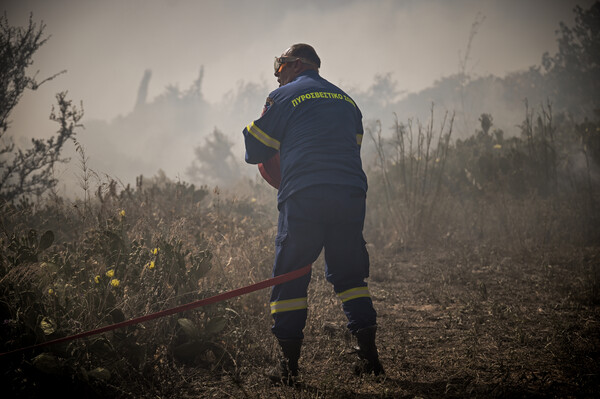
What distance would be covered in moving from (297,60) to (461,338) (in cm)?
251

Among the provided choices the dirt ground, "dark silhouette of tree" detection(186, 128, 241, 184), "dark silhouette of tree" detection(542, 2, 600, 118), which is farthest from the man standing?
"dark silhouette of tree" detection(186, 128, 241, 184)

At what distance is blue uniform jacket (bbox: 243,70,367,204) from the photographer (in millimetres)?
2008

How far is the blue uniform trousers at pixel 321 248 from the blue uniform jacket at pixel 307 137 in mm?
85

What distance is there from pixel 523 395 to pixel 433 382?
45 centimetres

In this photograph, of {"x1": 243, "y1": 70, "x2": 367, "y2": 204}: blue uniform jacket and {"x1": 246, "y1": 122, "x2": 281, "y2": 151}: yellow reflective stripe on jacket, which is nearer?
{"x1": 243, "y1": 70, "x2": 367, "y2": 204}: blue uniform jacket

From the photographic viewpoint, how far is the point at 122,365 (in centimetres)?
188

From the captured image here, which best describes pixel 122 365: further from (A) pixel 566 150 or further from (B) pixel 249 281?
(A) pixel 566 150

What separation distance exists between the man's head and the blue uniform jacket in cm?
25

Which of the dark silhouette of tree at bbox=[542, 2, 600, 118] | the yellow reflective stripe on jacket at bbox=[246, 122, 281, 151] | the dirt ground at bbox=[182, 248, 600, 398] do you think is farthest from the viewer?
the dark silhouette of tree at bbox=[542, 2, 600, 118]

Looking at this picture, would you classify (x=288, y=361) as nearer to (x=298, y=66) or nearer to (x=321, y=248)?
(x=321, y=248)

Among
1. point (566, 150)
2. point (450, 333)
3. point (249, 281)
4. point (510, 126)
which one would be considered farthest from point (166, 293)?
point (510, 126)

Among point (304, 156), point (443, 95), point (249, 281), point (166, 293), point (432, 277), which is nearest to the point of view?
point (304, 156)

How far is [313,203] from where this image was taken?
1951mm

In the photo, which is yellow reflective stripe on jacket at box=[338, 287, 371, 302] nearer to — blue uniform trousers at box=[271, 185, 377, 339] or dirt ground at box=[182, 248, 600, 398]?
blue uniform trousers at box=[271, 185, 377, 339]
